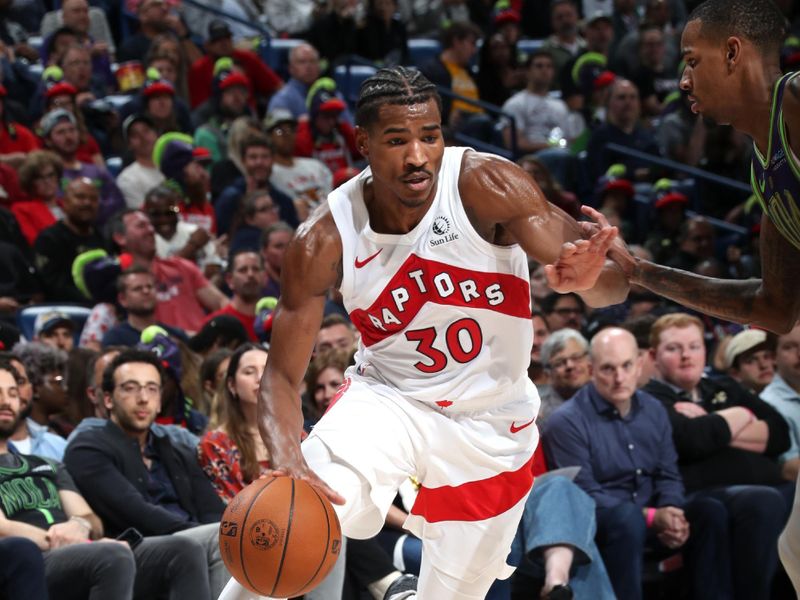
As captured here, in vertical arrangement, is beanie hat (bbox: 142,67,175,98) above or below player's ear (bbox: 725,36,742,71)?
below

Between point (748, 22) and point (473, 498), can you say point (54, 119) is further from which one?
point (748, 22)

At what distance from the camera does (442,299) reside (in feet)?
14.5

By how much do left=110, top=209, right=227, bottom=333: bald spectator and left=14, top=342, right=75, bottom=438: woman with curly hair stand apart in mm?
1793

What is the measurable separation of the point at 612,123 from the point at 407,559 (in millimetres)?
7173

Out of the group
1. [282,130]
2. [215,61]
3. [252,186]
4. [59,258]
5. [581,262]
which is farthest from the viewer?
[215,61]

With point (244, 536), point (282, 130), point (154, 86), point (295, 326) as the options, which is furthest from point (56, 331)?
point (244, 536)

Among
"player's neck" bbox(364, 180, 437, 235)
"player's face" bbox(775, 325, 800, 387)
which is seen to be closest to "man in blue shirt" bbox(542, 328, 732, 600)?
"player's face" bbox(775, 325, 800, 387)

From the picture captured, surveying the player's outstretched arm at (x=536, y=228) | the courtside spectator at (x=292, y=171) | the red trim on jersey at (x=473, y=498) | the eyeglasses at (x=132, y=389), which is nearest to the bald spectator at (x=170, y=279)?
the courtside spectator at (x=292, y=171)

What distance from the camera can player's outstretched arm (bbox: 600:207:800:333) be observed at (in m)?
4.33

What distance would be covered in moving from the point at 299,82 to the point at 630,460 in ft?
21.7

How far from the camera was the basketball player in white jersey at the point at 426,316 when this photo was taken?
4.34 meters

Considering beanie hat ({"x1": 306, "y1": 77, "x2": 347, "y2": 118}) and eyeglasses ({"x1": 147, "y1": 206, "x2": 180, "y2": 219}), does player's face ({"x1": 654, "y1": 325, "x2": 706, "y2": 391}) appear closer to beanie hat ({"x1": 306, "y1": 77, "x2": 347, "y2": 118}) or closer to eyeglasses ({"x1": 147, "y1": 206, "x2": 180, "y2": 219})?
eyeglasses ({"x1": 147, "y1": 206, "x2": 180, "y2": 219})

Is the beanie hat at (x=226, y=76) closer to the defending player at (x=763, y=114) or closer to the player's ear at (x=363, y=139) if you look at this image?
the player's ear at (x=363, y=139)

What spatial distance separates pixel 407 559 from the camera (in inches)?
257
